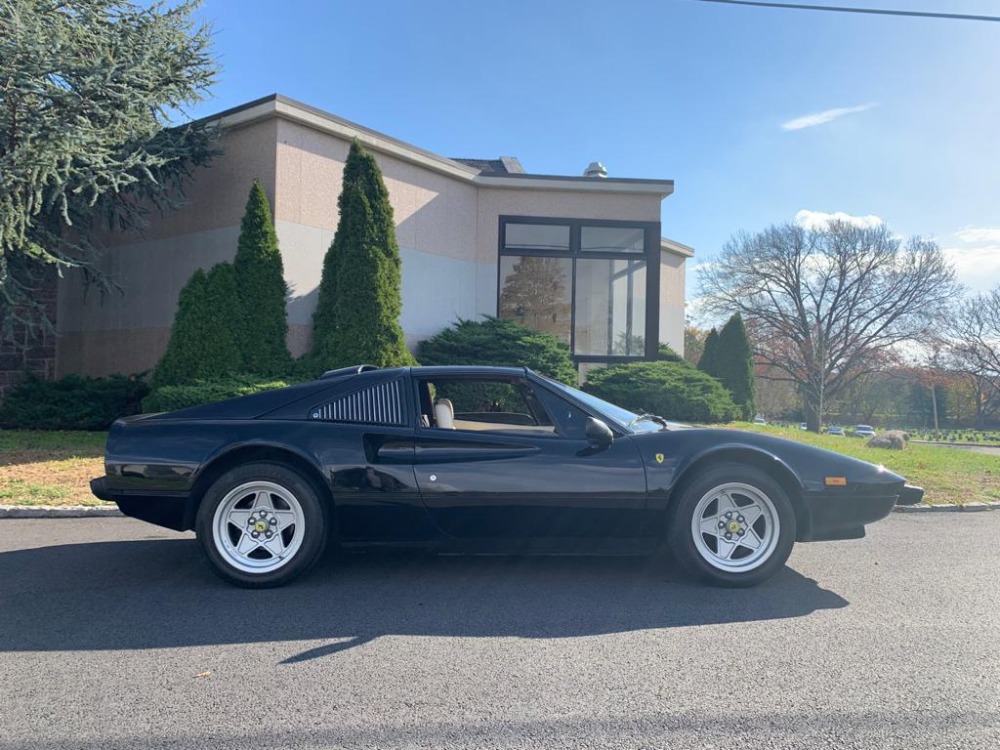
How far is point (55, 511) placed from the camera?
6590 millimetres

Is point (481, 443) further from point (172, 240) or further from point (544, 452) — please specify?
point (172, 240)

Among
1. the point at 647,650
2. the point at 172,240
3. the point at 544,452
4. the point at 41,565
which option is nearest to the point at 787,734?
the point at 647,650

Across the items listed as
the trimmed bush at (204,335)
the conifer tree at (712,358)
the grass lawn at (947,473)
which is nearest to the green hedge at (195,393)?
the trimmed bush at (204,335)

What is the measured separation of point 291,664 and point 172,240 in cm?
1173

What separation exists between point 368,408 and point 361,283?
275 inches

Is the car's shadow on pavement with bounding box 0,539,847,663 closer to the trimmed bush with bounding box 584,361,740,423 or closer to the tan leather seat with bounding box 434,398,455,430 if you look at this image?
the tan leather seat with bounding box 434,398,455,430

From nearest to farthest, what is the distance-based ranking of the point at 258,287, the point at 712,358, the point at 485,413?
1. the point at 485,413
2. the point at 258,287
3. the point at 712,358

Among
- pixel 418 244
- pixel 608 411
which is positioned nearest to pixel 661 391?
pixel 418 244

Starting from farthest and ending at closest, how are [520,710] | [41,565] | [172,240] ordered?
[172,240]
[41,565]
[520,710]

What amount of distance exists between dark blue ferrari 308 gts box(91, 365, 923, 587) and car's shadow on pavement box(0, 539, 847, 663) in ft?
0.83

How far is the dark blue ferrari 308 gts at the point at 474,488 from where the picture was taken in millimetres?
4348

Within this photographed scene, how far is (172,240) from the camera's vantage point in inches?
517

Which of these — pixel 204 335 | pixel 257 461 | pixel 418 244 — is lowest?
pixel 257 461

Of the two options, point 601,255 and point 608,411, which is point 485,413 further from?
point 601,255
